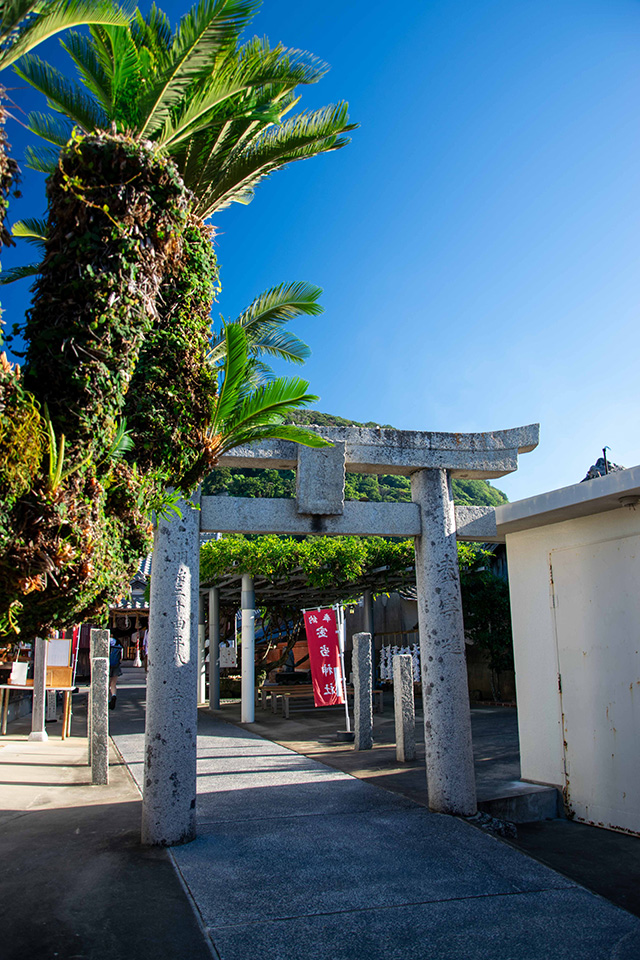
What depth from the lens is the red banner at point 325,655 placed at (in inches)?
474

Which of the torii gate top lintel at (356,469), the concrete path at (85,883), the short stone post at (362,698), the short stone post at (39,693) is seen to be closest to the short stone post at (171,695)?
the concrete path at (85,883)

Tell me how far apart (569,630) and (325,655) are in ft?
18.9

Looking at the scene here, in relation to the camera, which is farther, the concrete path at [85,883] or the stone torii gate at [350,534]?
the stone torii gate at [350,534]

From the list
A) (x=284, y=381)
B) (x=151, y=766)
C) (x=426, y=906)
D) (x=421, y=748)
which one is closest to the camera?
(x=426, y=906)

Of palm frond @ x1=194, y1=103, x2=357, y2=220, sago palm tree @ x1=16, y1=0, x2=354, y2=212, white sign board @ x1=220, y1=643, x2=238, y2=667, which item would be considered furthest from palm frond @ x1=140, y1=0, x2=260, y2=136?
white sign board @ x1=220, y1=643, x2=238, y2=667

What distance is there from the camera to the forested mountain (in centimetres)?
2944

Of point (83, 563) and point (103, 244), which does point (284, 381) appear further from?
point (83, 563)

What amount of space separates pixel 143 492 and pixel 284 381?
166 centimetres

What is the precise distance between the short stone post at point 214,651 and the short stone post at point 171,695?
11567 mm

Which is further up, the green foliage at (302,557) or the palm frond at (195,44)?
the palm frond at (195,44)

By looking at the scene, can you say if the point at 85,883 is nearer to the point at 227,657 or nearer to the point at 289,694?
the point at 289,694

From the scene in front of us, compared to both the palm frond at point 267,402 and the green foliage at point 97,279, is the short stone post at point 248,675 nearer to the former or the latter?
the palm frond at point 267,402

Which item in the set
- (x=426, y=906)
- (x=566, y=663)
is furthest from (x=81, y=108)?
(x=566, y=663)

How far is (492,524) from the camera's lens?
7648mm
